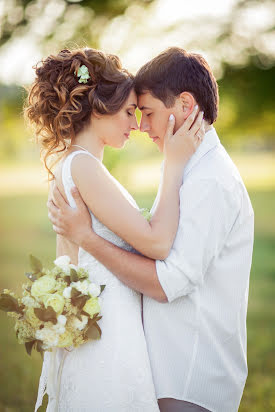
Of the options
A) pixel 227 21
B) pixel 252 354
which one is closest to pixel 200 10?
pixel 227 21

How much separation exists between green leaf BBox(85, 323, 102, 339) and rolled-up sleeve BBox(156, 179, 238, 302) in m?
0.41

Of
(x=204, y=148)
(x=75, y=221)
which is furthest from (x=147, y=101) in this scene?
(x=75, y=221)

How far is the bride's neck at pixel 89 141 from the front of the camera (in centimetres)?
301

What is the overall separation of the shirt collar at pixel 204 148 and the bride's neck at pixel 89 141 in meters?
0.54

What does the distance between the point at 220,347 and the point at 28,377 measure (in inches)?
155

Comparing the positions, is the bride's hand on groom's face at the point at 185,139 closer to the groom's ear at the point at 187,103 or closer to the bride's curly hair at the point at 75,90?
the groom's ear at the point at 187,103

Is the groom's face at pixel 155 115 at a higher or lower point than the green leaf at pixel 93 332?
higher

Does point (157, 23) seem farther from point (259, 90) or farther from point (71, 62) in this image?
point (71, 62)

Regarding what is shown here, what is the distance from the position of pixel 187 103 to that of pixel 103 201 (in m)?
0.70

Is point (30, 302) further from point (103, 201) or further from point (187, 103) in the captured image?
point (187, 103)

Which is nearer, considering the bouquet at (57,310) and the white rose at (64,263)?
the bouquet at (57,310)

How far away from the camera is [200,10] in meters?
6.89

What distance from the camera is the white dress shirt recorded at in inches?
102

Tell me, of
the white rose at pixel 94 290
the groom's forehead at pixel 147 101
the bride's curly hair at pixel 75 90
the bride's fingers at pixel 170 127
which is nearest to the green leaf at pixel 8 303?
the white rose at pixel 94 290
